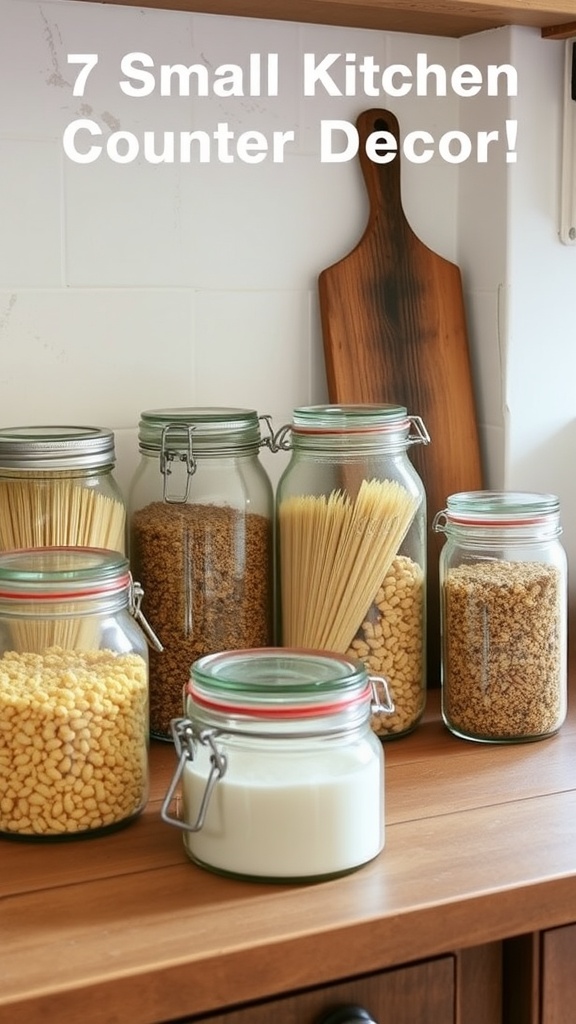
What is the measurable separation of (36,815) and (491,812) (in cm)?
36

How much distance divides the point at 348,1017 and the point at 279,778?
6.5 inches

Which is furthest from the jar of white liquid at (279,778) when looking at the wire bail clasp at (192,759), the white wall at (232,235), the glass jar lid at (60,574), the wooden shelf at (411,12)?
the wooden shelf at (411,12)

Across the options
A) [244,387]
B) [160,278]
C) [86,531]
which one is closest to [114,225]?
[160,278]

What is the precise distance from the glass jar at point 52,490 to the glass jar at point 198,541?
6 cm

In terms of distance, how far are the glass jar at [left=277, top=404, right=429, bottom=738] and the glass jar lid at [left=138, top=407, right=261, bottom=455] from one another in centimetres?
5

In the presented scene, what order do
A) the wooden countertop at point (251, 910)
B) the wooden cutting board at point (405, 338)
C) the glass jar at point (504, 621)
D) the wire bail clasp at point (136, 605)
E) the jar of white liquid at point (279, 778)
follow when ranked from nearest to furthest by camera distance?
the wooden countertop at point (251, 910)
the jar of white liquid at point (279, 778)
the wire bail clasp at point (136, 605)
the glass jar at point (504, 621)
the wooden cutting board at point (405, 338)

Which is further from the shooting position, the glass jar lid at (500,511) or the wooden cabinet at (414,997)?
the glass jar lid at (500,511)

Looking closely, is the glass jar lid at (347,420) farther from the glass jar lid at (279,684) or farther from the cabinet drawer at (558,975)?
the cabinet drawer at (558,975)

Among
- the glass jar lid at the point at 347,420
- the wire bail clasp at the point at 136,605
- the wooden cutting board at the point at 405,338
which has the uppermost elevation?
the wooden cutting board at the point at 405,338

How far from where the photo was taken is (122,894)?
0.91m

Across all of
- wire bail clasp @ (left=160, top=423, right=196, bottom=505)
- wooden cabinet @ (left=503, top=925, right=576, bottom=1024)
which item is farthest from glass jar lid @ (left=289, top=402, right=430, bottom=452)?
wooden cabinet @ (left=503, top=925, right=576, bottom=1024)

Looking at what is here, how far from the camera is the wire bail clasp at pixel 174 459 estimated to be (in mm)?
1211

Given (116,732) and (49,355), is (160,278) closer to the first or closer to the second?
(49,355)

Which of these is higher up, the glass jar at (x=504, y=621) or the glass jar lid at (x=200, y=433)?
the glass jar lid at (x=200, y=433)
